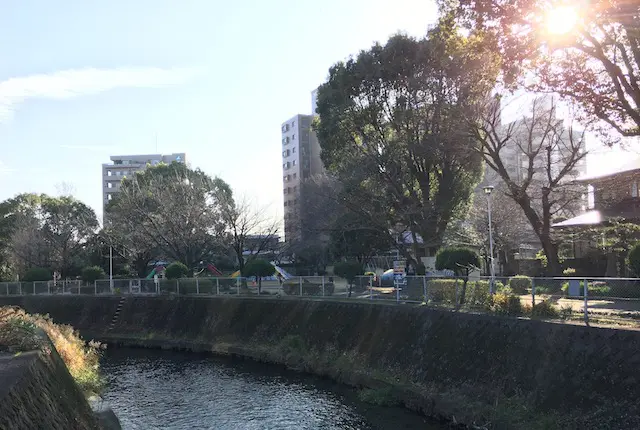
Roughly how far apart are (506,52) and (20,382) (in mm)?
12775

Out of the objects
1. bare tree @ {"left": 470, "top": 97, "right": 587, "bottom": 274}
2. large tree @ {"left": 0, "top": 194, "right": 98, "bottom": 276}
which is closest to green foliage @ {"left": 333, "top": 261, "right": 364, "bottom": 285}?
bare tree @ {"left": 470, "top": 97, "right": 587, "bottom": 274}

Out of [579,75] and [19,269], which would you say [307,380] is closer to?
[579,75]

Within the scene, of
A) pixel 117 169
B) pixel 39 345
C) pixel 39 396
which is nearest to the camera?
pixel 39 396

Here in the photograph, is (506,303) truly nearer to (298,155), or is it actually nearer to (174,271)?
(174,271)

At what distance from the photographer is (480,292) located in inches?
628

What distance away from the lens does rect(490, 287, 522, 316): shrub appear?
1403 centimetres

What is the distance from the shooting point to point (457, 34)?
563 inches

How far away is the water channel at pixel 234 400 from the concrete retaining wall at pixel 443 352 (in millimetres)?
909

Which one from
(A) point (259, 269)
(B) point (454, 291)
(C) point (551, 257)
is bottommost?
(B) point (454, 291)

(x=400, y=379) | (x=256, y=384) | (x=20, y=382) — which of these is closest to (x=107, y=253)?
(x=256, y=384)

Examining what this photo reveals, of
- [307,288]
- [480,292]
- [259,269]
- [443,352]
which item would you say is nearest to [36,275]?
[259,269]

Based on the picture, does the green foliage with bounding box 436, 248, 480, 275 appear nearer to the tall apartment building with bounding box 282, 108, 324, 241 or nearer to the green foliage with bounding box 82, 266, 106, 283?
the green foliage with bounding box 82, 266, 106, 283

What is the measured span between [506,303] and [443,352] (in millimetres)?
2345

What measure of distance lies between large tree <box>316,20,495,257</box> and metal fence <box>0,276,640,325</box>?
21.9ft
